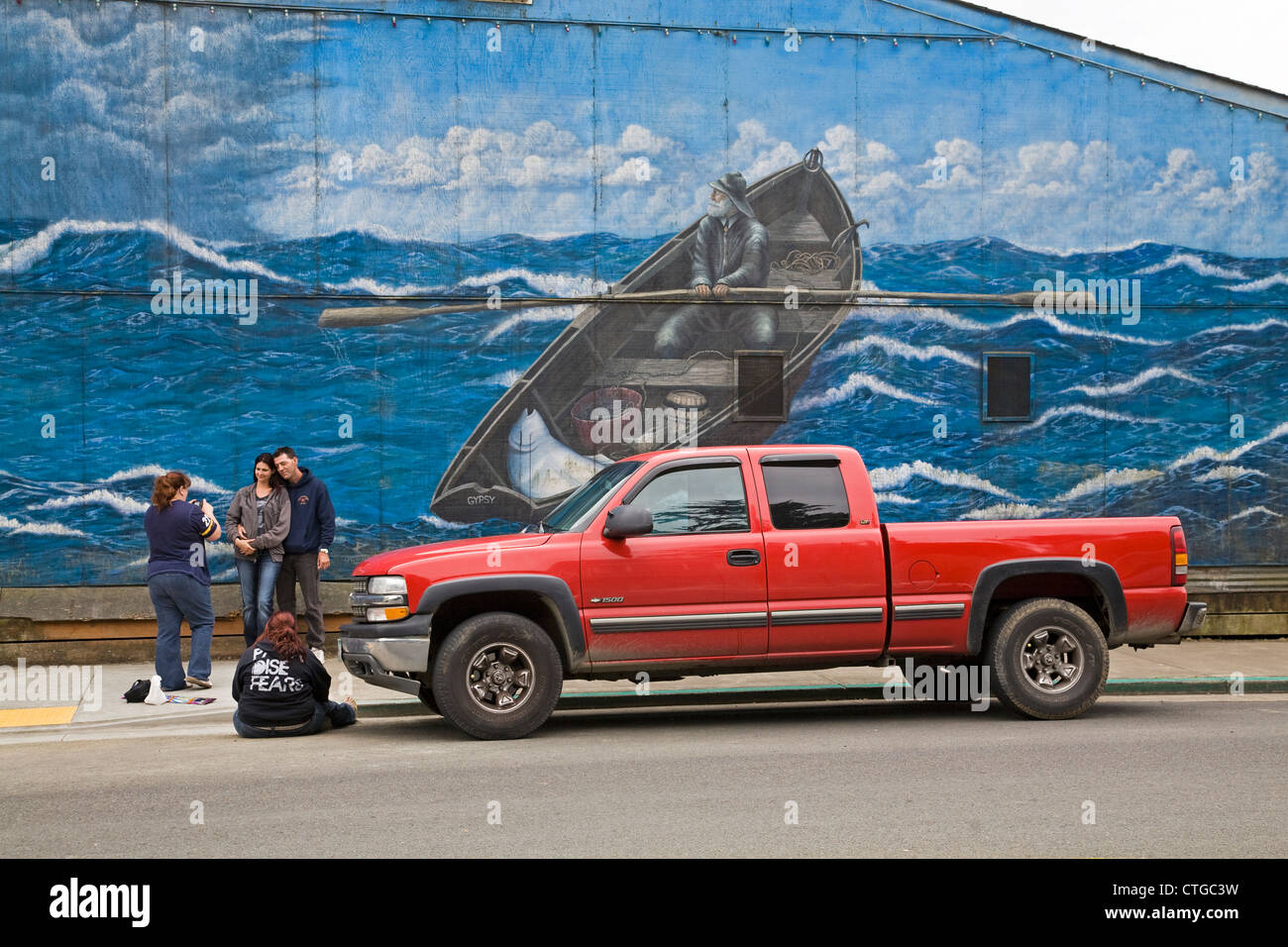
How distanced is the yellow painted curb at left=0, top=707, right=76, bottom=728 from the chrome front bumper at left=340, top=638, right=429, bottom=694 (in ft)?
8.47

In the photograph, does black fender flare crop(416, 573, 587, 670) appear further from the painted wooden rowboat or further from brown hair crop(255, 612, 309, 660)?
the painted wooden rowboat

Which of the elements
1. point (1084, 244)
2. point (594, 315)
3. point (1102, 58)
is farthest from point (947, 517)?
point (1102, 58)

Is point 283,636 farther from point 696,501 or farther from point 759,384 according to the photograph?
point 759,384

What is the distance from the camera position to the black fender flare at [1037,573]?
8828mm

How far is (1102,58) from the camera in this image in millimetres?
14281

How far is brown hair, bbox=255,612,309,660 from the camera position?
8.25 meters

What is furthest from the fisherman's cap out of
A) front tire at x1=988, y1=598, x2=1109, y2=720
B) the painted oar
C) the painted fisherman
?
front tire at x1=988, y1=598, x2=1109, y2=720

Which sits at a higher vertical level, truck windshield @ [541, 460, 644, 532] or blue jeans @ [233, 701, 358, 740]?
truck windshield @ [541, 460, 644, 532]

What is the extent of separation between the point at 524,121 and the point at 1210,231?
7.79 metres

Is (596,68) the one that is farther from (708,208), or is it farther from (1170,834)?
(1170,834)

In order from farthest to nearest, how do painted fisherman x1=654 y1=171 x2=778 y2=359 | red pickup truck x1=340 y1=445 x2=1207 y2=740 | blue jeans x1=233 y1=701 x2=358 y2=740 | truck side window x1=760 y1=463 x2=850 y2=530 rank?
painted fisherman x1=654 y1=171 x2=778 y2=359
truck side window x1=760 y1=463 x2=850 y2=530
blue jeans x1=233 y1=701 x2=358 y2=740
red pickup truck x1=340 y1=445 x2=1207 y2=740

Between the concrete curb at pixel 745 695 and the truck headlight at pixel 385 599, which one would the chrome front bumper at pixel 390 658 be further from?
the concrete curb at pixel 745 695

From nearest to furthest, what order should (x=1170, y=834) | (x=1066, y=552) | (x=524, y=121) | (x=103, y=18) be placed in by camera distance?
(x=1170, y=834) → (x=1066, y=552) → (x=103, y=18) → (x=524, y=121)

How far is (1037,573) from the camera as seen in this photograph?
894 centimetres
